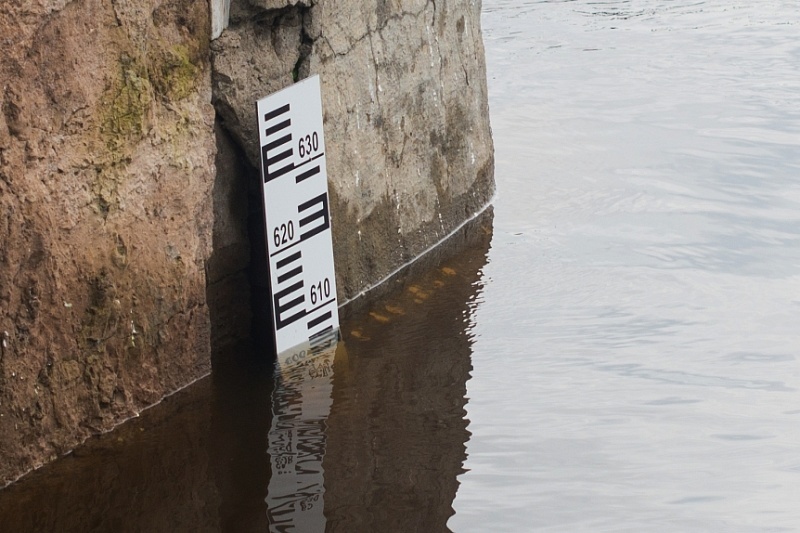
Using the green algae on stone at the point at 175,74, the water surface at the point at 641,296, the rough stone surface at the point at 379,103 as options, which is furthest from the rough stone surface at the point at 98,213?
the water surface at the point at 641,296

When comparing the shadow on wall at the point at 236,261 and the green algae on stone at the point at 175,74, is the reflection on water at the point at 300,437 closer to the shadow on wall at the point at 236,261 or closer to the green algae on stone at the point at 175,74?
the shadow on wall at the point at 236,261

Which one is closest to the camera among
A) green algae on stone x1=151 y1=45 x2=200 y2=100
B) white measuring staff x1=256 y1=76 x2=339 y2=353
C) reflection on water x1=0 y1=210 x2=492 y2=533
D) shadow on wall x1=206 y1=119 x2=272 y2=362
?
reflection on water x1=0 y1=210 x2=492 y2=533

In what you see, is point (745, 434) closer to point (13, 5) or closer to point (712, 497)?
point (712, 497)

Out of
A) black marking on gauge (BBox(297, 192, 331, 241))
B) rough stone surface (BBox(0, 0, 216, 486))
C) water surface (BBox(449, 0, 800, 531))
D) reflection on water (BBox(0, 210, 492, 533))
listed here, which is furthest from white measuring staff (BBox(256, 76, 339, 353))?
water surface (BBox(449, 0, 800, 531))

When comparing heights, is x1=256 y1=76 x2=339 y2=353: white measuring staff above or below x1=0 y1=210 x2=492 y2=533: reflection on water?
above

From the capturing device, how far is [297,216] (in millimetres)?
4500

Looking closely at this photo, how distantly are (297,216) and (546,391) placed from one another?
3.68ft

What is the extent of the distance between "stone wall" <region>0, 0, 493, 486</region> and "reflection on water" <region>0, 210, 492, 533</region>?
146 millimetres

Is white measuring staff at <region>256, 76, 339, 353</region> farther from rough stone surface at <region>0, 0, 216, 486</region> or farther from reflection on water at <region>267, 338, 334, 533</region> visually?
rough stone surface at <region>0, 0, 216, 486</region>

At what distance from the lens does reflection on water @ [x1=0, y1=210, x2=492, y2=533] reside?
344 centimetres

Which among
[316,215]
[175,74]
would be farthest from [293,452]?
[175,74]

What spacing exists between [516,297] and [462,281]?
30 centimetres

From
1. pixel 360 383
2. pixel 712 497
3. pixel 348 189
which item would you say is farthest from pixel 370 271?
pixel 712 497

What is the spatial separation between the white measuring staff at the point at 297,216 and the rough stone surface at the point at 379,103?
5.7 inches
